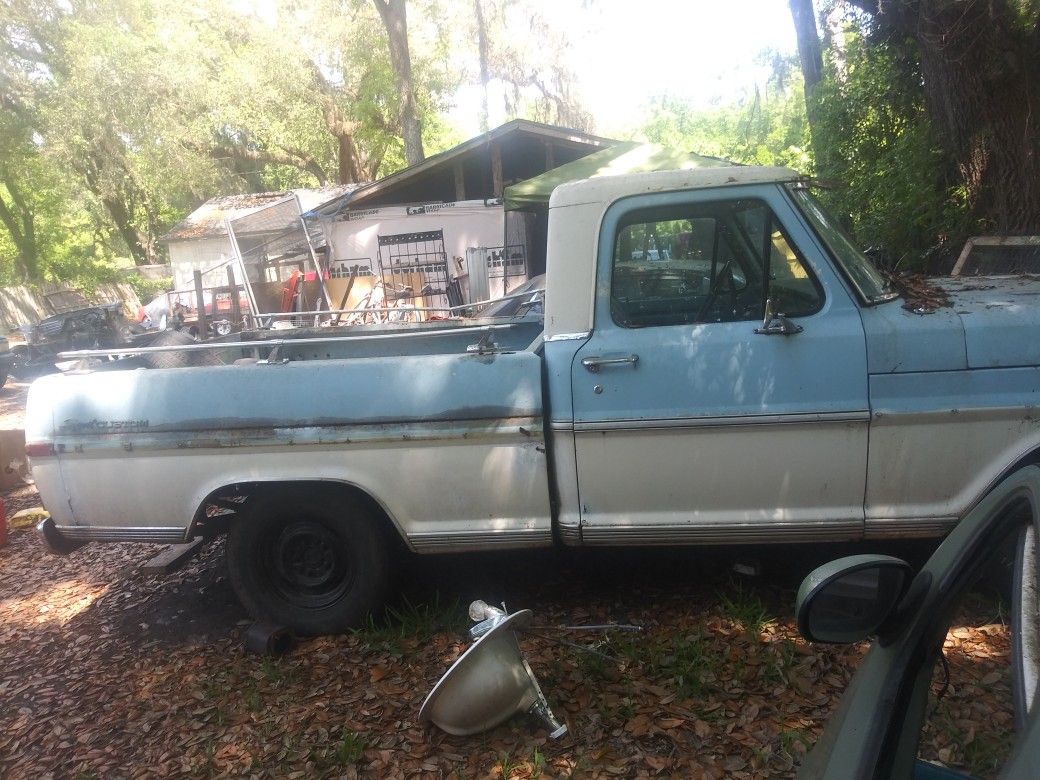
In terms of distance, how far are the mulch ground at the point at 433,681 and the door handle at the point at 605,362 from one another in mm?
1272

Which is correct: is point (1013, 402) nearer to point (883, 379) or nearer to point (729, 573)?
point (883, 379)

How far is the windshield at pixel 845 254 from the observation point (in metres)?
3.44

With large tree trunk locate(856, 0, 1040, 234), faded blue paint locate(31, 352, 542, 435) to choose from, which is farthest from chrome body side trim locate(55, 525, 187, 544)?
large tree trunk locate(856, 0, 1040, 234)

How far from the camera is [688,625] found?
384cm

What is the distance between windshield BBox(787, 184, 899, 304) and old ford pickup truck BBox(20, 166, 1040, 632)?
0.02 m

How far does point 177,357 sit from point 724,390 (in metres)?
3.14

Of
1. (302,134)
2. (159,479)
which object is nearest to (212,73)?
(302,134)

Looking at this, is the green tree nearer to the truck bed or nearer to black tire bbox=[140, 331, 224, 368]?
black tire bbox=[140, 331, 224, 368]

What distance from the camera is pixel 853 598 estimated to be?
1622 mm

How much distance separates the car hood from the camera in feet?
10.5

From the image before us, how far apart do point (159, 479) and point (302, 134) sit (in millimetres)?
25548

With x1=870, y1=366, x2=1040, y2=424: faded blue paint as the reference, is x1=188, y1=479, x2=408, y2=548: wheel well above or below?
below

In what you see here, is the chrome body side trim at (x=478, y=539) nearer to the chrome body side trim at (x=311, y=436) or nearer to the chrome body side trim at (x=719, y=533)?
the chrome body side trim at (x=719, y=533)

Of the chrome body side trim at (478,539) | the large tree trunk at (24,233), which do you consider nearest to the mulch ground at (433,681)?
the chrome body side trim at (478,539)
